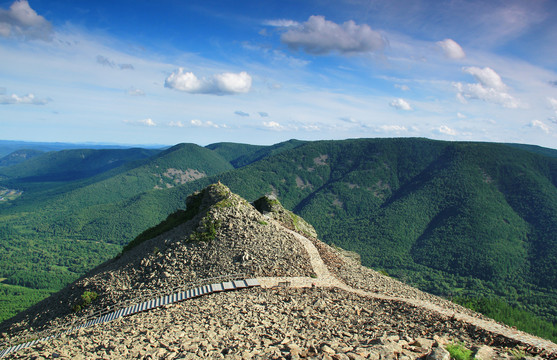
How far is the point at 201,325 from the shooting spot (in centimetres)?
2336

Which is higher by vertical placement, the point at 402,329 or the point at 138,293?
the point at 402,329

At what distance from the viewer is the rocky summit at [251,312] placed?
63.5ft

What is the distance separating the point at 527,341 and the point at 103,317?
30.3 meters

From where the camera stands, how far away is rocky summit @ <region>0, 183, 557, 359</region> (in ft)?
63.5

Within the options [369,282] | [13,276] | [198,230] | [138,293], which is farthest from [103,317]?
[13,276]

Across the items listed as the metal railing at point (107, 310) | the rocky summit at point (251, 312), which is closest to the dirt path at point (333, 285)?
the rocky summit at point (251, 312)

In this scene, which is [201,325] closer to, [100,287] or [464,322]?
[100,287]

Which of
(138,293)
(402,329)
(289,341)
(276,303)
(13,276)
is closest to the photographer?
(289,341)

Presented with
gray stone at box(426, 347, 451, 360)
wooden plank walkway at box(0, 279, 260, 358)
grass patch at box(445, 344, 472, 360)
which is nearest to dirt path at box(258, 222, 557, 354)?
wooden plank walkway at box(0, 279, 260, 358)

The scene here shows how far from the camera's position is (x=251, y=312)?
2548cm

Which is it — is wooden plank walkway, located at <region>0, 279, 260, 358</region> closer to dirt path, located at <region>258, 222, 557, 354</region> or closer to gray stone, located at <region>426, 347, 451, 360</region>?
dirt path, located at <region>258, 222, 557, 354</region>

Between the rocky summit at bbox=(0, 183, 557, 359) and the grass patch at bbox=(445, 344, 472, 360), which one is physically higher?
the grass patch at bbox=(445, 344, 472, 360)

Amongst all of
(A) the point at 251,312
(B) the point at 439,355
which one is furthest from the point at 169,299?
(B) the point at 439,355

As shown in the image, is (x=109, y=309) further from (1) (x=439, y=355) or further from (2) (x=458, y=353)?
(2) (x=458, y=353)
